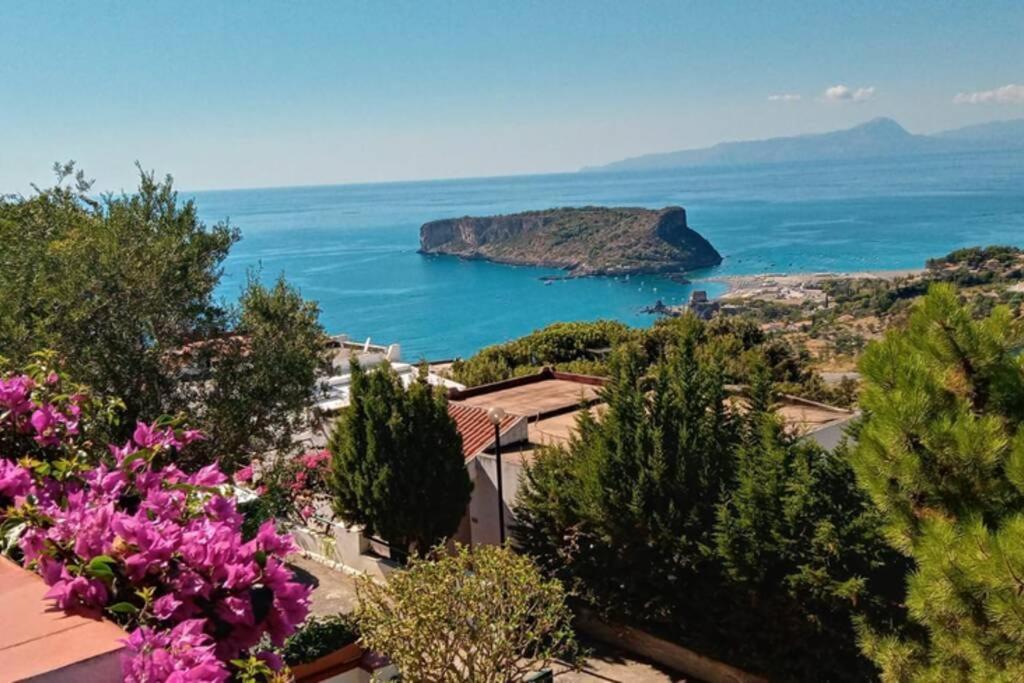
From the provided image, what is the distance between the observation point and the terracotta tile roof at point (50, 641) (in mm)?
1932

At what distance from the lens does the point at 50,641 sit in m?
2.10

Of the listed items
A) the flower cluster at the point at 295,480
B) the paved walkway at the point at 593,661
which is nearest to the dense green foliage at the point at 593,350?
the paved walkway at the point at 593,661

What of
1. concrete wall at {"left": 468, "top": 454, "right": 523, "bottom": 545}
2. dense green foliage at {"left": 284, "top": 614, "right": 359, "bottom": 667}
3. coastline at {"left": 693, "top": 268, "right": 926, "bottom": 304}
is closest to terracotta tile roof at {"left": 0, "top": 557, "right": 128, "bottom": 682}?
dense green foliage at {"left": 284, "top": 614, "right": 359, "bottom": 667}

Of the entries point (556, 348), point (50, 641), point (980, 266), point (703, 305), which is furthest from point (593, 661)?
point (980, 266)

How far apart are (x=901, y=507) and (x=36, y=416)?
603cm

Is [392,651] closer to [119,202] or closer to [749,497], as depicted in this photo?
[749,497]

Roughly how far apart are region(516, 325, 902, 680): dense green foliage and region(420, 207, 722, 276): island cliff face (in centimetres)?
11308

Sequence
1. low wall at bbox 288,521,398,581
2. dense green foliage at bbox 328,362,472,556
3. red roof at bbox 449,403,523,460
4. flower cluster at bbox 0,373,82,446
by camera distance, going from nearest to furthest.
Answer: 1. flower cluster at bbox 0,373,82,446
2. dense green foliage at bbox 328,362,472,556
3. low wall at bbox 288,521,398,581
4. red roof at bbox 449,403,523,460

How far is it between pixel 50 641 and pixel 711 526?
9.72 m

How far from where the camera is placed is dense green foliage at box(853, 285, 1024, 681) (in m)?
5.70

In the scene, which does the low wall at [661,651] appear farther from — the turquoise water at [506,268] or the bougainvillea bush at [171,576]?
the turquoise water at [506,268]

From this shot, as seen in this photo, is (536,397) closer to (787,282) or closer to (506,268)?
(787,282)

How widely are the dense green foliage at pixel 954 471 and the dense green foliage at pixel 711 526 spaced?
2.61 metres

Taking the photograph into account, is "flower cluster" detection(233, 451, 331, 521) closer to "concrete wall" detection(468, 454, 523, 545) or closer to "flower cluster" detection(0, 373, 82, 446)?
"concrete wall" detection(468, 454, 523, 545)
